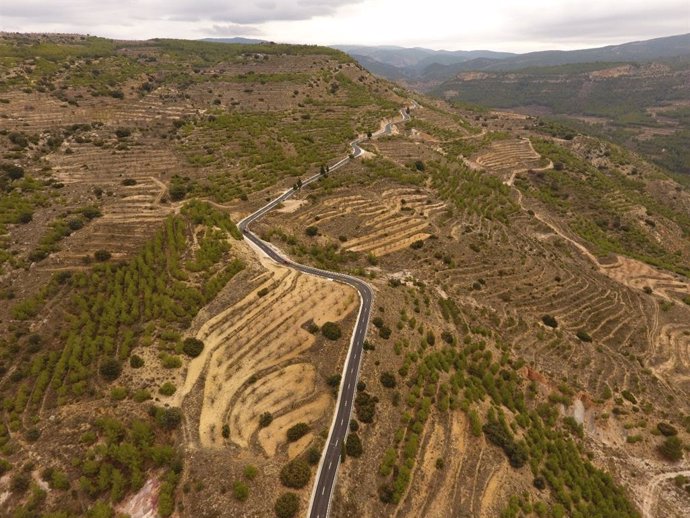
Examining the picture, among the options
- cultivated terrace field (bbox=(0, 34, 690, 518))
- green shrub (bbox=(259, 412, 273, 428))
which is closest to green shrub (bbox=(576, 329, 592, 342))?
cultivated terrace field (bbox=(0, 34, 690, 518))

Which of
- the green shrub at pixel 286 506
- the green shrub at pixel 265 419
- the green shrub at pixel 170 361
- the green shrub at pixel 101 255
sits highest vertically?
the green shrub at pixel 101 255

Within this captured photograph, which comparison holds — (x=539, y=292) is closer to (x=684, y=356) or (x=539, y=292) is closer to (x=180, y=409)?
(x=684, y=356)

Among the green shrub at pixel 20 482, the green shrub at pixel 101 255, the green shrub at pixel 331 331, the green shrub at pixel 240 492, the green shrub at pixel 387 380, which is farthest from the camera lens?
the green shrub at pixel 101 255

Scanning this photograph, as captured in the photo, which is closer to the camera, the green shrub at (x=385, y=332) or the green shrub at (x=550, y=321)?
the green shrub at (x=385, y=332)

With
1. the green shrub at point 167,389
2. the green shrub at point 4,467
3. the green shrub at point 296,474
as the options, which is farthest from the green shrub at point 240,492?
the green shrub at point 4,467

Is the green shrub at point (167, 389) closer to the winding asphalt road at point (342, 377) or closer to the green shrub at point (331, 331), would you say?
the winding asphalt road at point (342, 377)

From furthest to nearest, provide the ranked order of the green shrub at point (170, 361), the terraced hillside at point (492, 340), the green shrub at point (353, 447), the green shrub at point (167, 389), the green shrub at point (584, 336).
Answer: the green shrub at point (584, 336) < the green shrub at point (170, 361) < the green shrub at point (167, 389) < the terraced hillside at point (492, 340) < the green shrub at point (353, 447)
